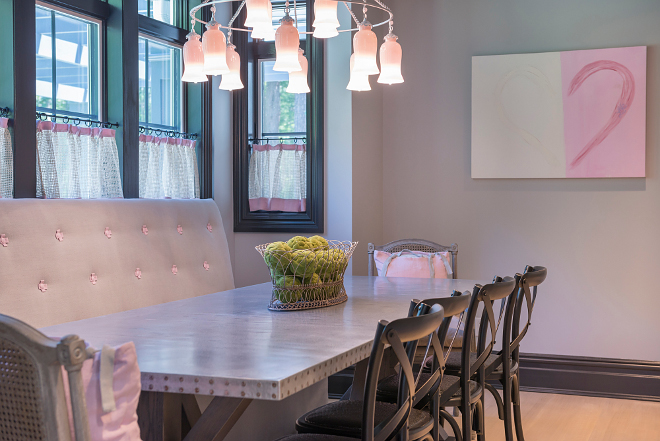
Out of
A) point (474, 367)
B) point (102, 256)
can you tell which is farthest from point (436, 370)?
point (102, 256)

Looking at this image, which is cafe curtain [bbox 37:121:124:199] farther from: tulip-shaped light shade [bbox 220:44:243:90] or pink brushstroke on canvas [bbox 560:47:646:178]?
pink brushstroke on canvas [bbox 560:47:646:178]

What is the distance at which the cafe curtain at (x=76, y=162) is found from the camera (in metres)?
2.83

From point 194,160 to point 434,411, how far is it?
2451 millimetres

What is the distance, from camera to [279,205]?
13.3 ft

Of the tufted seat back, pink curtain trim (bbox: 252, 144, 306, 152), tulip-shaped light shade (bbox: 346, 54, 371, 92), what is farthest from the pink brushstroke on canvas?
the tufted seat back

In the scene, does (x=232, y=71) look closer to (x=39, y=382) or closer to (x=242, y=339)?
(x=242, y=339)

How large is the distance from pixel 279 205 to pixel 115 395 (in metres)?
3.01

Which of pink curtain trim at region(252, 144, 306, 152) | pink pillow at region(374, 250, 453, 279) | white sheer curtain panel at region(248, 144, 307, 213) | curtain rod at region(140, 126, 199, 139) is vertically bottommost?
pink pillow at region(374, 250, 453, 279)

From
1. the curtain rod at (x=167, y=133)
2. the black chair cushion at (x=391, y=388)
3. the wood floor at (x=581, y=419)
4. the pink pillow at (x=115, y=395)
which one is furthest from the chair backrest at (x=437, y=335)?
the curtain rod at (x=167, y=133)

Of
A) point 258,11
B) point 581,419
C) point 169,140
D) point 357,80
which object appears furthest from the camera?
point 169,140

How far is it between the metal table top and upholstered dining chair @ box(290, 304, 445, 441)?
121mm

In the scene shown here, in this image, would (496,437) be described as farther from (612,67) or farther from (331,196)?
(612,67)

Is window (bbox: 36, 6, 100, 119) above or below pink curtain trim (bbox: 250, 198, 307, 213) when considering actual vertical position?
above

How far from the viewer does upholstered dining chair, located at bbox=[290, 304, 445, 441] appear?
52.2 inches
